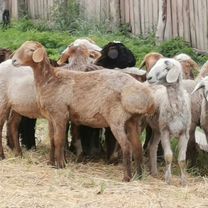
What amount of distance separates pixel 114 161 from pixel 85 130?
1.91 feet

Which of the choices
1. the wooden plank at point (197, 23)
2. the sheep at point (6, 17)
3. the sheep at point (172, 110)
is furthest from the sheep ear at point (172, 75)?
the sheep at point (6, 17)

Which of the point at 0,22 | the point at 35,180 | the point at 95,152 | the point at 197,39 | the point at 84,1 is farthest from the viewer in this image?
the point at 0,22

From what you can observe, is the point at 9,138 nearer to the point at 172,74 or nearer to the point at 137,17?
the point at 172,74

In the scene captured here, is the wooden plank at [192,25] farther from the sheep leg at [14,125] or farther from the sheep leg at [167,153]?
the sheep leg at [167,153]

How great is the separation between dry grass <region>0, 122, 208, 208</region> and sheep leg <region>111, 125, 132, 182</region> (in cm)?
13

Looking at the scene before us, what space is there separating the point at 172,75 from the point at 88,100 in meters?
0.98

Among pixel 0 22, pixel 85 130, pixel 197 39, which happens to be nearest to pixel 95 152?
pixel 85 130

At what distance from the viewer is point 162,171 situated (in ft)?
31.6

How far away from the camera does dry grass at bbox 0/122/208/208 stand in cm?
784

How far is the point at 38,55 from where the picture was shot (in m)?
9.20

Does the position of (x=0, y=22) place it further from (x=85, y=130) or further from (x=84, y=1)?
(x=85, y=130)

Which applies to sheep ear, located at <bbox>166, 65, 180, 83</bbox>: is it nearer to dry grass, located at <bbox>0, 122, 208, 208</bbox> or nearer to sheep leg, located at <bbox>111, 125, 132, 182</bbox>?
sheep leg, located at <bbox>111, 125, 132, 182</bbox>

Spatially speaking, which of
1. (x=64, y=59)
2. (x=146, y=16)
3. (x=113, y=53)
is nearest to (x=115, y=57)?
(x=113, y=53)

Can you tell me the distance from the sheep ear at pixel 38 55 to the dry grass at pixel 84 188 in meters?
1.24
